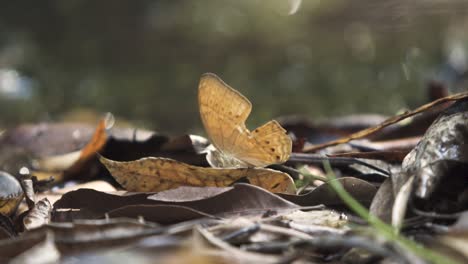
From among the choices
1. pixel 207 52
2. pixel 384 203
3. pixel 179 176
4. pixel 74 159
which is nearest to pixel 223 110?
pixel 179 176

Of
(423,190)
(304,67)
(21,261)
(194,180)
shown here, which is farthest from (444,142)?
(304,67)

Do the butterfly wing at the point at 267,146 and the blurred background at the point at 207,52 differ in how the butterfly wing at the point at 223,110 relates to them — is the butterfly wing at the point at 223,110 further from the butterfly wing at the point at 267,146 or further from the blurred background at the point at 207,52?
the blurred background at the point at 207,52

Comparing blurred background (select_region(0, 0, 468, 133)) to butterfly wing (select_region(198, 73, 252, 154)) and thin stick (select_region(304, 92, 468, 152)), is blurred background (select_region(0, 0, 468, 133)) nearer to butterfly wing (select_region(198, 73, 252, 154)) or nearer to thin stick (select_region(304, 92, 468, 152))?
thin stick (select_region(304, 92, 468, 152))

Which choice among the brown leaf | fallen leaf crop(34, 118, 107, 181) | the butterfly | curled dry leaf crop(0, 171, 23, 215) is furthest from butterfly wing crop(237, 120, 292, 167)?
fallen leaf crop(34, 118, 107, 181)

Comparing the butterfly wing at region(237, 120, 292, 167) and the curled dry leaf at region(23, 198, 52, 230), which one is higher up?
the butterfly wing at region(237, 120, 292, 167)

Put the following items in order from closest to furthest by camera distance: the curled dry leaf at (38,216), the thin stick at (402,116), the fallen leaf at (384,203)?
the fallen leaf at (384,203)
the curled dry leaf at (38,216)
the thin stick at (402,116)

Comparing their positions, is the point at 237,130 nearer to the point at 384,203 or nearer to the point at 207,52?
the point at 384,203

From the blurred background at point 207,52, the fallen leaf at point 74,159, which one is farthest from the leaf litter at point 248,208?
the blurred background at point 207,52
